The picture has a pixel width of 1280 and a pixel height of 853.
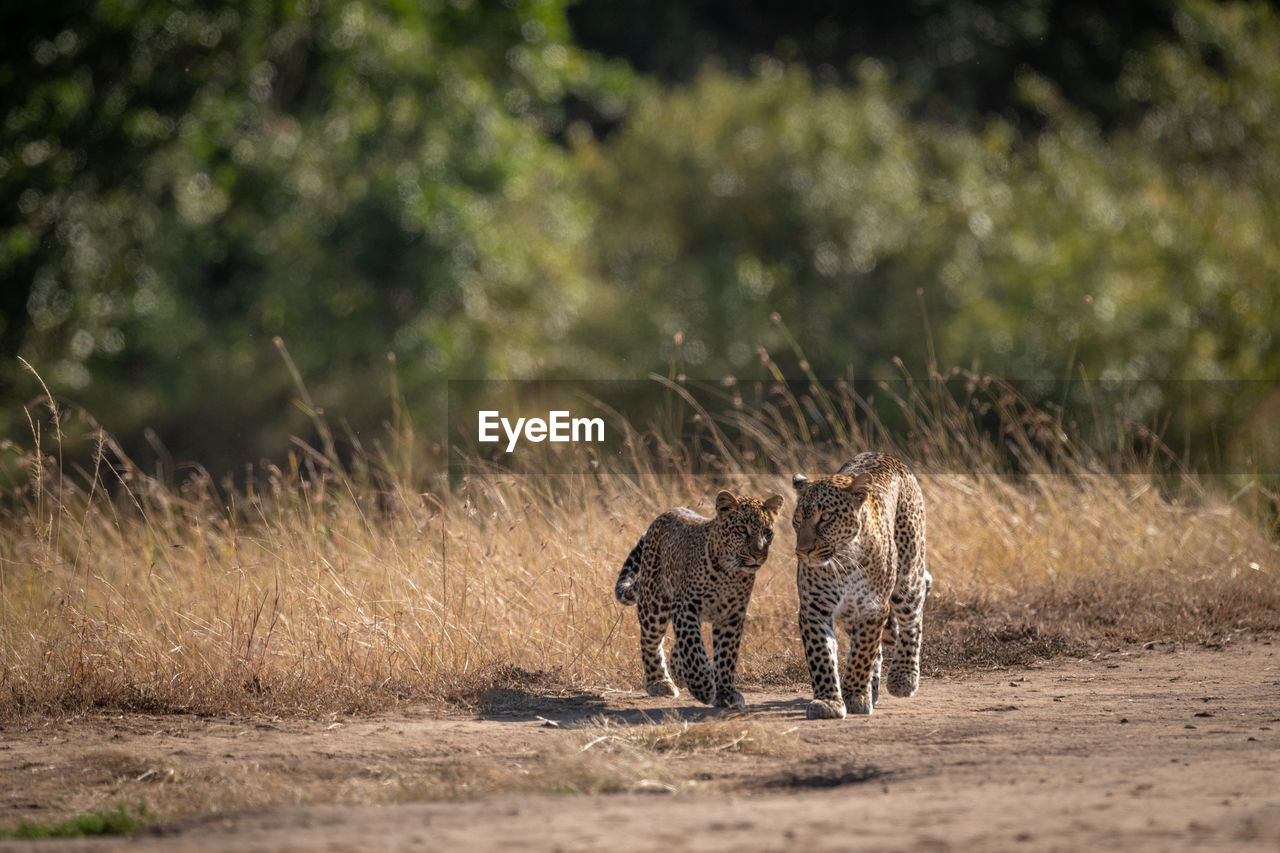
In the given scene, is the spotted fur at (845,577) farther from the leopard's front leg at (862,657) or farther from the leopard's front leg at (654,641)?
the leopard's front leg at (654,641)

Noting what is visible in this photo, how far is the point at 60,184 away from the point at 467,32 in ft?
20.2

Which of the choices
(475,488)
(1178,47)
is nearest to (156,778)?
(475,488)

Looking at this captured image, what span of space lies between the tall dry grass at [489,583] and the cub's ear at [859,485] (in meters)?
1.66

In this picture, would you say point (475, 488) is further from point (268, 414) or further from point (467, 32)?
point (467, 32)

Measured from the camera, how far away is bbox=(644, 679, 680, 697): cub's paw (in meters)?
7.43

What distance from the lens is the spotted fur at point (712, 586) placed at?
275 inches

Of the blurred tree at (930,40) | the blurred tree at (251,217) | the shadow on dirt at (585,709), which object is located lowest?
the shadow on dirt at (585,709)

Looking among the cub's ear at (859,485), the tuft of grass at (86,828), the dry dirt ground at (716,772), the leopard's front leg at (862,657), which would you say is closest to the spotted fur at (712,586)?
the dry dirt ground at (716,772)

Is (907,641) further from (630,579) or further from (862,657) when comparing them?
(630,579)

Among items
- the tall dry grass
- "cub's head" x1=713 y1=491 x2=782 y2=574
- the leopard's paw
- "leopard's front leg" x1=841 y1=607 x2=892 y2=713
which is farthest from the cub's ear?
the tall dry grass

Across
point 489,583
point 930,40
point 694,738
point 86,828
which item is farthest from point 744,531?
point 930,40

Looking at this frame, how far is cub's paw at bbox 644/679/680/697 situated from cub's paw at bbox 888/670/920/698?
111 cm

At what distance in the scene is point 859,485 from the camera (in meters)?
6.91

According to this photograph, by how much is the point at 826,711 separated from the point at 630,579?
1268mm
